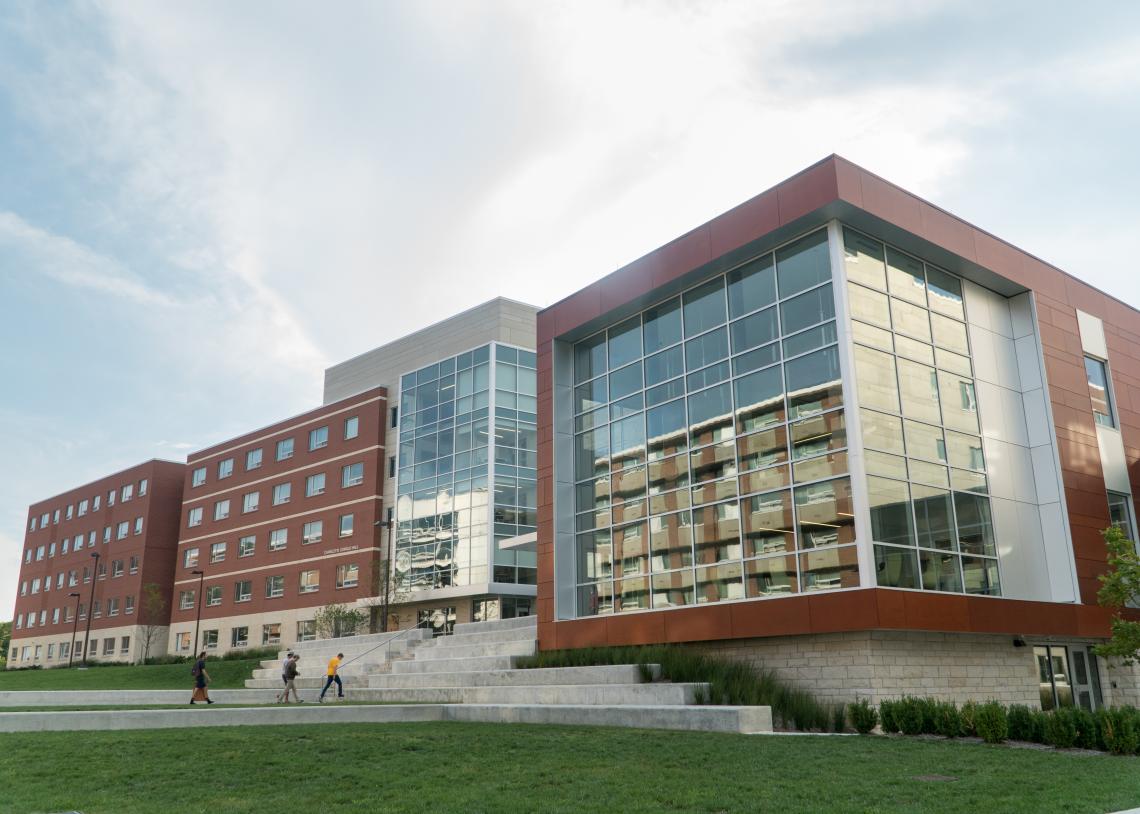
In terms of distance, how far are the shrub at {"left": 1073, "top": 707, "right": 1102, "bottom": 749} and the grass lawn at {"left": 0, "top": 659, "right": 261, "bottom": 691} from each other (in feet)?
108

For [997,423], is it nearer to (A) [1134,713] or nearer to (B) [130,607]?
(A) [1134,713]

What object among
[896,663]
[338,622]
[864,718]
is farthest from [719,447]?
[338,622]

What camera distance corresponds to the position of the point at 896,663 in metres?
19.9

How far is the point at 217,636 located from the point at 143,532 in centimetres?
1412

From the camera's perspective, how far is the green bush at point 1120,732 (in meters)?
14.3

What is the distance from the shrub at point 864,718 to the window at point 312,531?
42.1m

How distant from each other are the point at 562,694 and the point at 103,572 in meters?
63.4

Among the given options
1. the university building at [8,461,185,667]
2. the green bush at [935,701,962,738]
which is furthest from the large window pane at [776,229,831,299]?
the university building at [8,461,185,667]

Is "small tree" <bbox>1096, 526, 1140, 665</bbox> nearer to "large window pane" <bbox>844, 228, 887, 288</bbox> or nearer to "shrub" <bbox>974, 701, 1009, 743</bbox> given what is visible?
"shrub" <bbox>974, 701, 1009, 743</bbox>

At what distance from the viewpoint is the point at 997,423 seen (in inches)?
958

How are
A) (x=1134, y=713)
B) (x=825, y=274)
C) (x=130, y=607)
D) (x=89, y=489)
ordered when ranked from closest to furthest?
(x=1134, y=713) → (x=825, y=274) → (x=130, y=607) → (x=89, y=489)

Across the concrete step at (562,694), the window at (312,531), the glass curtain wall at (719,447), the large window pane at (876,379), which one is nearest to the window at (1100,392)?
the large window pane at (876,379)

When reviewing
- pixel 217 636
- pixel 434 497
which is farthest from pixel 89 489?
pixel 434 497

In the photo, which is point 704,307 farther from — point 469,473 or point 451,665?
point 469,473
